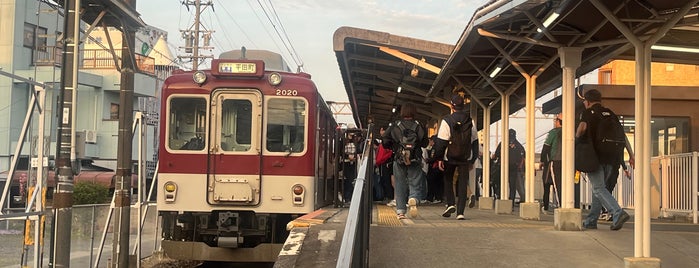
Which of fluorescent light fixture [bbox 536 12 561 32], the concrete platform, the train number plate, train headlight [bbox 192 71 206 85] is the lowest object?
the concrete platform

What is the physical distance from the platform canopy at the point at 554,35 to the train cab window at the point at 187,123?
146 inches

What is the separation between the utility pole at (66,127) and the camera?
8086 mm

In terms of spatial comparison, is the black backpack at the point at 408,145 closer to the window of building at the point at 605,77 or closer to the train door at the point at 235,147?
the train door at the point at 235,147

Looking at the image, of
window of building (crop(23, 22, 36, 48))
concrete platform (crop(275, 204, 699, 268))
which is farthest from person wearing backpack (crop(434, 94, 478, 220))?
window of building (crop(23, 22, 36, 48))

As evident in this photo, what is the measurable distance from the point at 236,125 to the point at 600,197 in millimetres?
4915

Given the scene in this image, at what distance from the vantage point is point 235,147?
29.8 feet

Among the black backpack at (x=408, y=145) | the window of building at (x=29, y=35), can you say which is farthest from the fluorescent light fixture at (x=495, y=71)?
the window of building at (x=29, y=35)

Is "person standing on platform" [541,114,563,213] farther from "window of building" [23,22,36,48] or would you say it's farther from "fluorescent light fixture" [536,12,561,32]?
"window of building" [23,22,36,48]

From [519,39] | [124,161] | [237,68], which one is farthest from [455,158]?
[124,161]

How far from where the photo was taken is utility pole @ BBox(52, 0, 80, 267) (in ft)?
26.5

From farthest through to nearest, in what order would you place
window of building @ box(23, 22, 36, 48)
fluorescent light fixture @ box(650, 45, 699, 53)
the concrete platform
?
window of building @ box(23, 22, 36, 48)
fluorescent light fixture @ box(650, 45, 699, 53)
the concrete platform

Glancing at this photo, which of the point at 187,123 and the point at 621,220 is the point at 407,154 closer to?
the point at 621,220

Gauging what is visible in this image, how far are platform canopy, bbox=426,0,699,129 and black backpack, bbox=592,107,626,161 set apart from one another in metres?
0.75

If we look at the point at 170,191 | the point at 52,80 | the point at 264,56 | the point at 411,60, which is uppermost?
the point at 52,80
